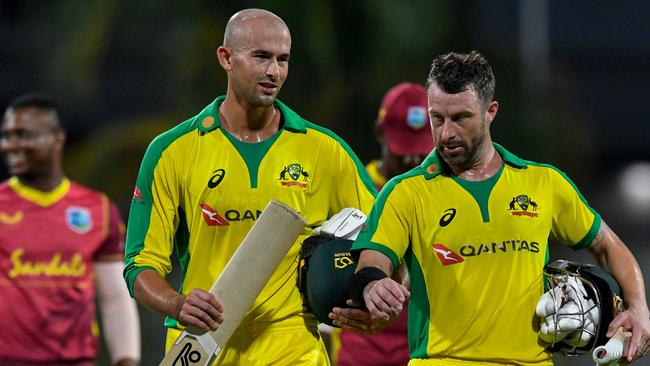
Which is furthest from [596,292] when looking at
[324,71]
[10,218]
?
[324,71]

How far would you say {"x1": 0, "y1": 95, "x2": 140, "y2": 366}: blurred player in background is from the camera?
7945mm

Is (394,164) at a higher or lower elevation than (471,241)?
lower

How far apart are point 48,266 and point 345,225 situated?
8.62ft

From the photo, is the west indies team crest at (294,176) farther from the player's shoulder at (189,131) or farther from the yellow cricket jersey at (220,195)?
the player's shoulder at (189,131)

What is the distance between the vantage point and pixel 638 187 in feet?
49.7

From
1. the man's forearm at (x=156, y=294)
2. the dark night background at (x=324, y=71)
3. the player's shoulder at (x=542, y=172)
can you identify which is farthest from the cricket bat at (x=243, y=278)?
the dark night background at (x=324, y=71)

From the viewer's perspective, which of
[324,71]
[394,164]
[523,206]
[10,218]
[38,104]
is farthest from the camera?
[324,71]

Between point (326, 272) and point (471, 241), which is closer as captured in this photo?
point (471, 241)

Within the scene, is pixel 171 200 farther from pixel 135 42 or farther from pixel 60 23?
pixel 135 42

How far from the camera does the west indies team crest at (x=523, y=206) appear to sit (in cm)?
568

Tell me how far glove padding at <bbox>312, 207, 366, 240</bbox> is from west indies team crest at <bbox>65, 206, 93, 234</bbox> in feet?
8.40

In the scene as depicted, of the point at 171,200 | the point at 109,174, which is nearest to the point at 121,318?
the point at 171,200

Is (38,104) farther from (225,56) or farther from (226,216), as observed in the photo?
(226,216)

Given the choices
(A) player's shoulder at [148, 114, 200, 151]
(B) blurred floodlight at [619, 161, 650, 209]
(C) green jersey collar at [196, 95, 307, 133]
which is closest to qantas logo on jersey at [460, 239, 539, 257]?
(C) green jersey collar at [196, 95, 307, 133]
